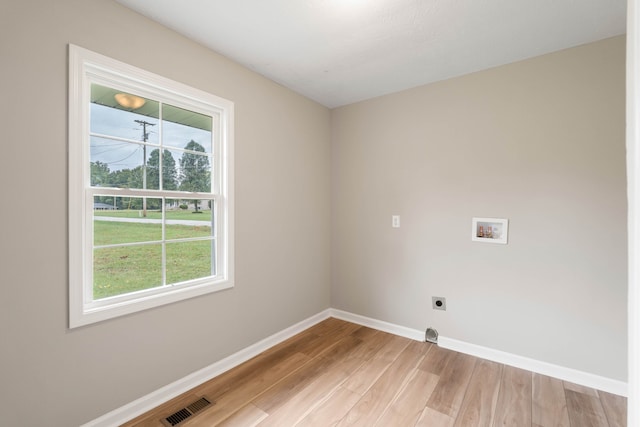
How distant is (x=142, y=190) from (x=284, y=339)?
6.16 ft

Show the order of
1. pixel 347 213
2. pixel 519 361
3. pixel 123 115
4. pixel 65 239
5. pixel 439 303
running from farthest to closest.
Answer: pixel 347 213
pixel 439 303
pixel 519 361
pixel 123 115
pixel 65 239

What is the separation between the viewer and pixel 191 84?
2084 millimetres

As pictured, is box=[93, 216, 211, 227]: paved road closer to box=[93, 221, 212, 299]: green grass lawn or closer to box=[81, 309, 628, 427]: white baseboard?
box=[93, 221, 212, 299]: green grass lawn

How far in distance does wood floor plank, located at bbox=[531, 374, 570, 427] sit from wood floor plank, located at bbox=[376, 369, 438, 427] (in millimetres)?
621

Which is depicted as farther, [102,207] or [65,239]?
[102,207]

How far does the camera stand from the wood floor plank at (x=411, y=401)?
1778 millimetres

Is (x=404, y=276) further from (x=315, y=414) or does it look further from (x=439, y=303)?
(x=315, y=414)

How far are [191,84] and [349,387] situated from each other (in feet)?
8.25

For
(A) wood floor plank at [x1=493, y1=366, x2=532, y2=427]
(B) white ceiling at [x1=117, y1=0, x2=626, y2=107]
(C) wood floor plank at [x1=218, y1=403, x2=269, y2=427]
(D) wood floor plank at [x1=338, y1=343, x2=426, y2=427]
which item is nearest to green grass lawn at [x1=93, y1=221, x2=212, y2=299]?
(C) wood floor plank at [x1=218, y1=403, x2=269, y2=427]

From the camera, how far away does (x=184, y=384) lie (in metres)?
2.03

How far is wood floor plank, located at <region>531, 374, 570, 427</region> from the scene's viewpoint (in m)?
1.77

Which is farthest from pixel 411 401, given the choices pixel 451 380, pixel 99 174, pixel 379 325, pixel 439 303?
pixel 99 174

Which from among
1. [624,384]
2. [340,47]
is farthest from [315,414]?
[340,47]

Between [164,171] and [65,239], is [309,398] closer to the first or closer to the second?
[65,239]
